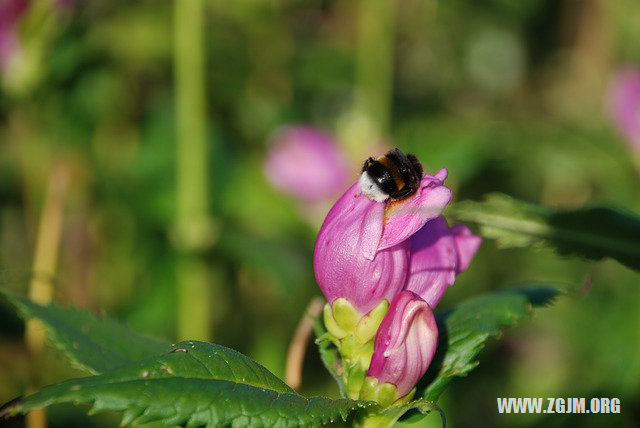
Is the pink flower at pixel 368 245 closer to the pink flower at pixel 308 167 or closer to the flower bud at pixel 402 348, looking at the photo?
the flower bud at pixel 402 348

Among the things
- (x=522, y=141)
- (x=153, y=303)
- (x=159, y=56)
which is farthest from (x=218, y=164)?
(x=522, y=141)

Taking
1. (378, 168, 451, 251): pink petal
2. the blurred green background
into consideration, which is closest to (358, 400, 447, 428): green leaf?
(378, 168, 451, 251): pink petal

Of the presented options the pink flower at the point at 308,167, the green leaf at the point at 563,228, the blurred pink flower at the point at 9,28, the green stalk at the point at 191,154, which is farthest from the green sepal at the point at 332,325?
the pink flower at the point at 308,167

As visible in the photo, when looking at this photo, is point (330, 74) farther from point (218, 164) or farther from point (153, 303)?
point (153, 303)

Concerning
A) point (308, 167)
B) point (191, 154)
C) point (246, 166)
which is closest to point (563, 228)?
point (191, 154)

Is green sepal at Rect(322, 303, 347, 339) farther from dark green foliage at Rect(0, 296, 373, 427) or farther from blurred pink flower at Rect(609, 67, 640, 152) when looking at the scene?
A: blurred pink flower at Rect(609, 67, 640, 152)
